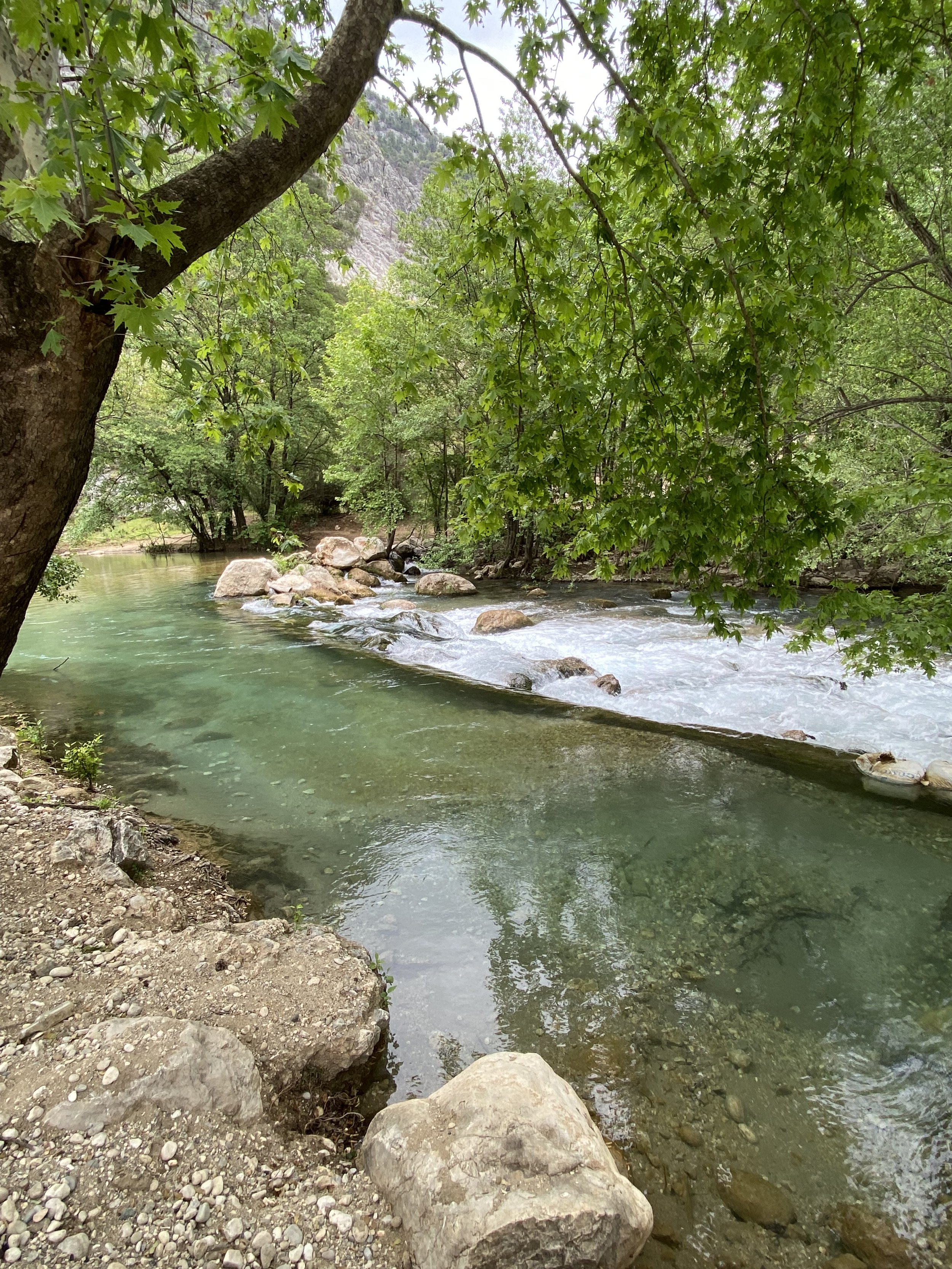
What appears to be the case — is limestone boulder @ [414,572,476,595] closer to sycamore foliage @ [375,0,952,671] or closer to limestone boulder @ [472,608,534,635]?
limestone boulder @ [472,608,534,635]

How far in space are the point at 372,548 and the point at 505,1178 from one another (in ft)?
81.8

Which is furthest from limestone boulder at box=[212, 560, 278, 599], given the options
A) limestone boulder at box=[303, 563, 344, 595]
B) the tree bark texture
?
the tree bark texture

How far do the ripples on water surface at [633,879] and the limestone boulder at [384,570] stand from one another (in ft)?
38.9

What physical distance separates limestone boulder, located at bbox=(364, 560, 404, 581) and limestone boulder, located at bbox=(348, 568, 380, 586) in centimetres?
76

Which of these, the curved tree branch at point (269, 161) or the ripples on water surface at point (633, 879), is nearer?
the curved tree branch at point (269, 161)

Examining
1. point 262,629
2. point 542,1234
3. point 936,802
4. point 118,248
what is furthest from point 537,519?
point 262,629

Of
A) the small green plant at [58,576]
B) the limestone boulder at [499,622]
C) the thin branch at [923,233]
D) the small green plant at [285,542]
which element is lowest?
the limestone boulder at [499,622]

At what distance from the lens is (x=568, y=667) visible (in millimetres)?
10383

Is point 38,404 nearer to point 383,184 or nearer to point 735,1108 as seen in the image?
point 735,1108

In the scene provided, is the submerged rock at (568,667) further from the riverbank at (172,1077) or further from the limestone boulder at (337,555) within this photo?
the limestone boulder at (337,555)

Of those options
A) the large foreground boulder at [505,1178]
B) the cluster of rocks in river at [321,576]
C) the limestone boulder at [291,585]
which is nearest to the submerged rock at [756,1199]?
the large foreground boulder at [505,1178]

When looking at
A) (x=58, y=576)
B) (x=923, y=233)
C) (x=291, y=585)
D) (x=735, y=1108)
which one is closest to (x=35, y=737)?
(x=58, y=576)

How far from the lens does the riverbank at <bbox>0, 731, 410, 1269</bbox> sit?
187 centimetres

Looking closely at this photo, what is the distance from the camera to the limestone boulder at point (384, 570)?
875 inches
